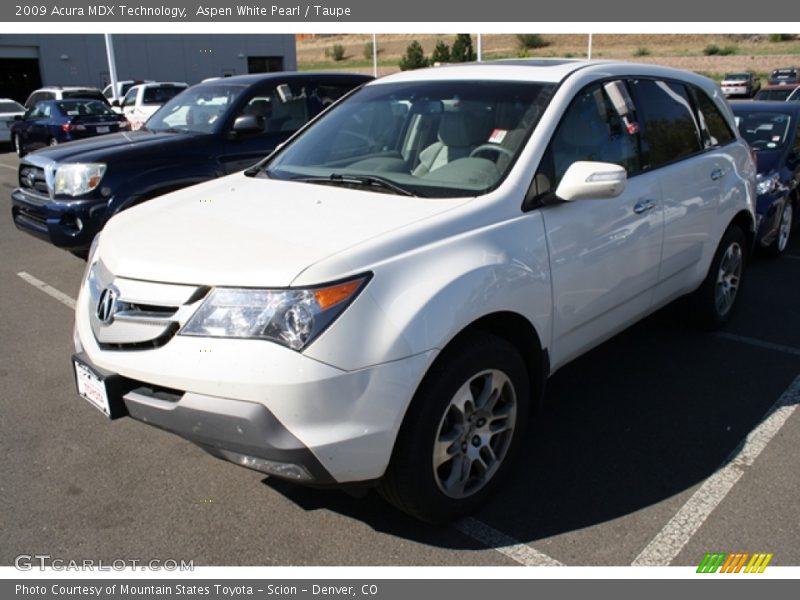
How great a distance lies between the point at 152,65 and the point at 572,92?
129ft

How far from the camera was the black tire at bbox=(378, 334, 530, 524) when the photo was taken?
2629 mm

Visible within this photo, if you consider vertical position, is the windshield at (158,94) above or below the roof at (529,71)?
below

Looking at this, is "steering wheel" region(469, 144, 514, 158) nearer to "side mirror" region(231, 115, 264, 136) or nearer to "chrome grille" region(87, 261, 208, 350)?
"chrome grille" region(87, 261, 208, 350)

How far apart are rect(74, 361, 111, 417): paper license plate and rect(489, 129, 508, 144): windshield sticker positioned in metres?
2.04

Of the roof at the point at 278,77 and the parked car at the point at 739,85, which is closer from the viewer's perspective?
the roof at the point at 278,77

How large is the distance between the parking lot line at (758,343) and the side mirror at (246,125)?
14.5ft

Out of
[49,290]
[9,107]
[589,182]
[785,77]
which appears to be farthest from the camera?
[785,77]

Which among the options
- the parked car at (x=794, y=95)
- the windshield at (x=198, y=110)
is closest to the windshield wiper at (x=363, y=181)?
the windshield at (x=198, y=110)

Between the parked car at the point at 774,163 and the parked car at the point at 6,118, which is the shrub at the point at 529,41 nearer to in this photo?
the parked car at the point at 6,118

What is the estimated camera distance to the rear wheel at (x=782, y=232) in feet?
23.1

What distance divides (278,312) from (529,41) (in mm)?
83257

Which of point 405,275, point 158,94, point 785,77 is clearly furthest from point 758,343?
point 785,77

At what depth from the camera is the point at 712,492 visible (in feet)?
10.4

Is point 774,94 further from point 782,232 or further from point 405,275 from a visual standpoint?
point 405,275
